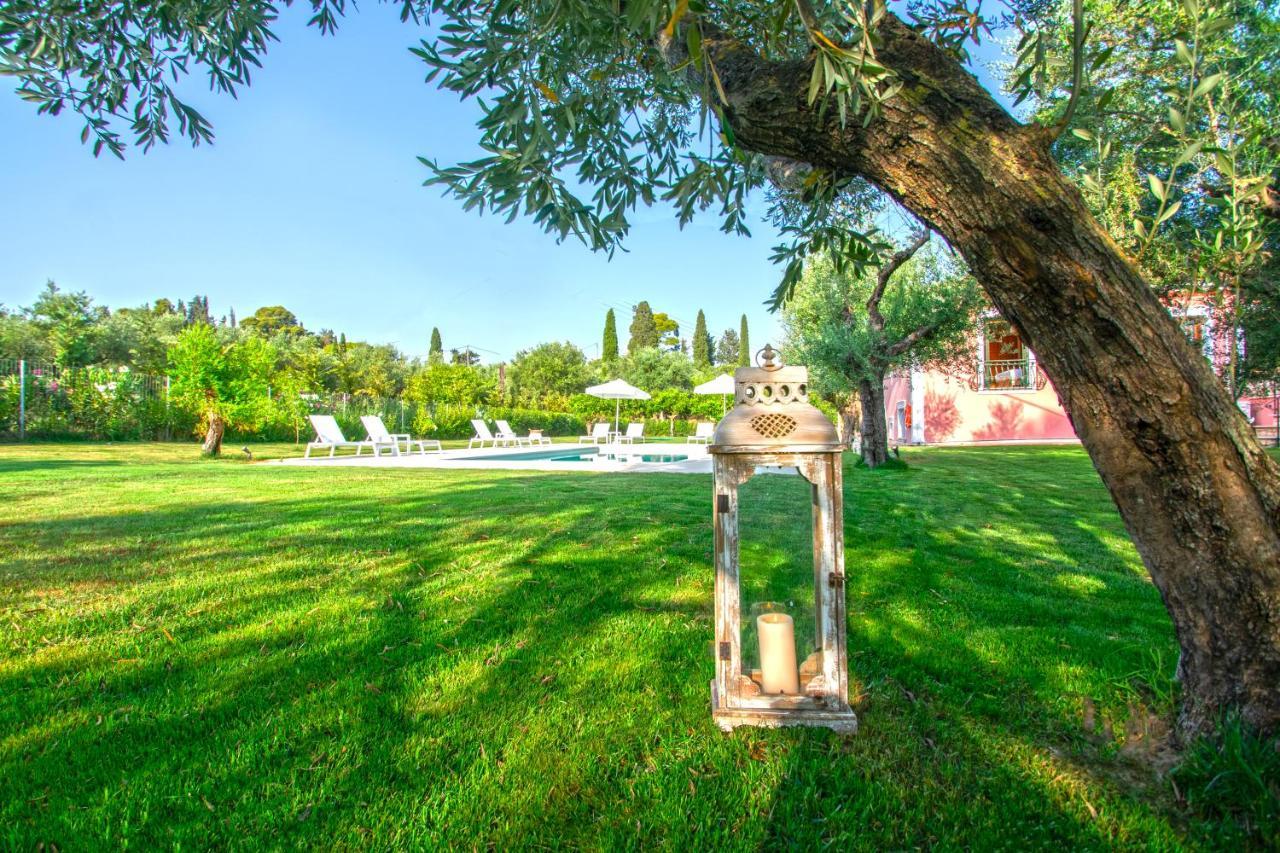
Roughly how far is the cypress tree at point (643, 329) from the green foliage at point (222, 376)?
47653mm

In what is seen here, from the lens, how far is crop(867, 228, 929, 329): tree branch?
8070 mm

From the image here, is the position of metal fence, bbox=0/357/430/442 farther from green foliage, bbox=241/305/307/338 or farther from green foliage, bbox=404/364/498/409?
green foliage, bbox=241/305/307/338

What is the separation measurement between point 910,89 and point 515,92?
→ 1264mm

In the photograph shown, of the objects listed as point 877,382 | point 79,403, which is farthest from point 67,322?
point 877,382

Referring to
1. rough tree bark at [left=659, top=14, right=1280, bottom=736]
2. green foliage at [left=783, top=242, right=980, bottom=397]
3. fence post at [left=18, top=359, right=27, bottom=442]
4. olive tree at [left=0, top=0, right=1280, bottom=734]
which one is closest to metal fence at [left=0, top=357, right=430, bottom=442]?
fence post at [left=18, top=359, right=27, bottom=442]

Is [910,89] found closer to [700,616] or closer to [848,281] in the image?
[700,616]

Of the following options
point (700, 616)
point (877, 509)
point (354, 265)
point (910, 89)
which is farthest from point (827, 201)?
point (354, 265)

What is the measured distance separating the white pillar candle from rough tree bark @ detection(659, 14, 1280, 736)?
1012 mm

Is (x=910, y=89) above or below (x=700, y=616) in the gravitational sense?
above

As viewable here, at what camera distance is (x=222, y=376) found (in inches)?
480

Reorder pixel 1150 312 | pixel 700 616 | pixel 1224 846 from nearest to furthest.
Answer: pixel 1224 846
pixel 1150 312
pixel 700 616

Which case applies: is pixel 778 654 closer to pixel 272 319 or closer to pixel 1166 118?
→ pixel 1166 118

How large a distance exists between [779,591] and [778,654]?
0.20m

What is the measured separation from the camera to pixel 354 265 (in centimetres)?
2525
